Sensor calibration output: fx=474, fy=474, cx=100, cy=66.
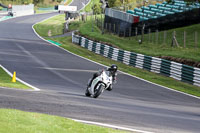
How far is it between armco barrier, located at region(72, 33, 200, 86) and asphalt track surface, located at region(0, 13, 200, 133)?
3.11m

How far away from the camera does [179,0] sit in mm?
62781

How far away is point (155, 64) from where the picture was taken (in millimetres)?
32906

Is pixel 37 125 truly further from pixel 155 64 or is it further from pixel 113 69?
Result: pixel 155 64

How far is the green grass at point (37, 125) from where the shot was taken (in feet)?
30.7

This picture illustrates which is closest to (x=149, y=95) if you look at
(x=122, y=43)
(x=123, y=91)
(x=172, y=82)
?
(x=123, y=91)

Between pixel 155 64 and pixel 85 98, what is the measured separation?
16236 mm

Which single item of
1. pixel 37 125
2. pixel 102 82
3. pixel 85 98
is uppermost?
pixel 37 125

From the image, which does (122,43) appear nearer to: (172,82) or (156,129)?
(172,82)

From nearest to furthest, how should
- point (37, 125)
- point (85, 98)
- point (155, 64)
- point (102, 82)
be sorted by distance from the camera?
point (37, 125) → point (102, 82) → point (85, 98) → point (155, 64)

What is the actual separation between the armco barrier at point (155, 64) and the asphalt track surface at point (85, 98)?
3.11m

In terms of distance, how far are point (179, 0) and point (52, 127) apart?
5499cm

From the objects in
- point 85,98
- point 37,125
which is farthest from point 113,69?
point 37,125

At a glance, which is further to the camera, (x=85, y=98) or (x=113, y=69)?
(x=85, y=98)

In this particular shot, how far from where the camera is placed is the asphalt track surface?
1284 cm
